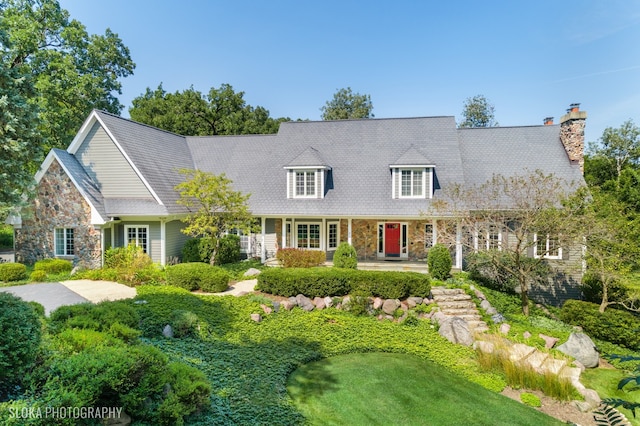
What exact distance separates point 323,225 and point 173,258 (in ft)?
26.9

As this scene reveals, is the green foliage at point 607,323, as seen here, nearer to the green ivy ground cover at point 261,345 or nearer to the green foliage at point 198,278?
the green ivy ground cover at point 261,345

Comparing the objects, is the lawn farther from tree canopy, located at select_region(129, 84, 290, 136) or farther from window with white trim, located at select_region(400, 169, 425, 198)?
tree canopy, located at select_region(129, 84, 290, 136)

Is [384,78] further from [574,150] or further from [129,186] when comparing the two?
[129,186]

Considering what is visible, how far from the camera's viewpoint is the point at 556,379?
884 cm

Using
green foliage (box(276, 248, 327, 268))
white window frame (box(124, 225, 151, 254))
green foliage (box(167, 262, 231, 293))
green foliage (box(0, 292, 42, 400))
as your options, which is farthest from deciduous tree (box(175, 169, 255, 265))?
green foliage (box(0, 292, 42, 400))

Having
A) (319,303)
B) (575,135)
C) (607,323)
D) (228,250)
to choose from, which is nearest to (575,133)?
(575,135)

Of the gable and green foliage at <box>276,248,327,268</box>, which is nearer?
green foliage at <box>276,248,327,268</box>

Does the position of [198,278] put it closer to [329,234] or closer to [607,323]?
[329,234]

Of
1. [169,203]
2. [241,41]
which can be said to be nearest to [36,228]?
[169,203]

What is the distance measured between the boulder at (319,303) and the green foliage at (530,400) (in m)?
6.64

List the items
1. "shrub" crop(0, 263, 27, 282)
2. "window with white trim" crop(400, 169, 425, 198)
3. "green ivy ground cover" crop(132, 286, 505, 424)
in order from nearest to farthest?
"green ivy ground cover" crop(132, 286, 505, 424) → "shrub" crop(0, 263, 27, 282) → "window with white trim" crop(400, 169, 425, 198)

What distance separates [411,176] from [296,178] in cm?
637

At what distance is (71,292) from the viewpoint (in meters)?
13.3

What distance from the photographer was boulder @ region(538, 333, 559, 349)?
38.0 feet
